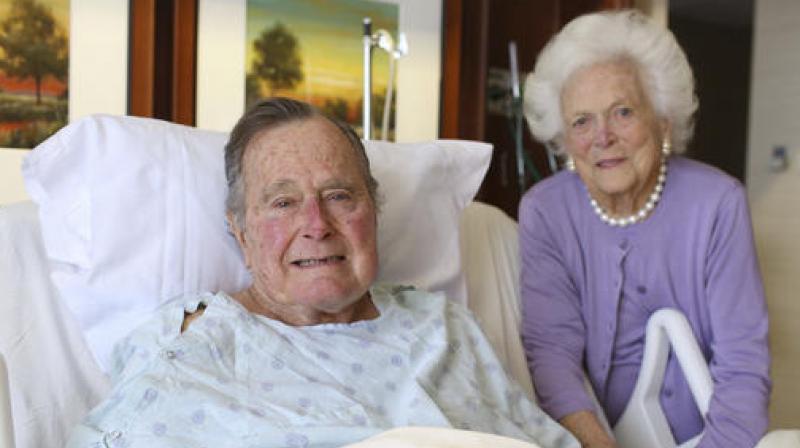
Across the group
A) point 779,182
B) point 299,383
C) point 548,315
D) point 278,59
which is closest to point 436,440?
point 299,383

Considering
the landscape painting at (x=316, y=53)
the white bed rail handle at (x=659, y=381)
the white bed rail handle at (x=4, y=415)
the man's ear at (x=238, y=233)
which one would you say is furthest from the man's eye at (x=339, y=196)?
the landscape painting at (x=316, y=53)

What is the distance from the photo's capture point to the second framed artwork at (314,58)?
2.33 metres

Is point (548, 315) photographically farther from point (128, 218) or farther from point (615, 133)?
point (128, 218)

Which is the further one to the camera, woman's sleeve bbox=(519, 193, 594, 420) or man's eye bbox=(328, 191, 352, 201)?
woman's sleeve bbox=(519, 193, 594, 420)

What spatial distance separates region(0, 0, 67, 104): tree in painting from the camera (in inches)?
76.4

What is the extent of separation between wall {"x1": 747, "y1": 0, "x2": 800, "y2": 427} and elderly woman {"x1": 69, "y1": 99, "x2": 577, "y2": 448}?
9.03 ft

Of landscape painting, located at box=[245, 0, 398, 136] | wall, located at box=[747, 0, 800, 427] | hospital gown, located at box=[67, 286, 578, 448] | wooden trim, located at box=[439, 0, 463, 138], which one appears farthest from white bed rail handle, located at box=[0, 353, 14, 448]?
wall, located at box=[747, 0, 800, 427]

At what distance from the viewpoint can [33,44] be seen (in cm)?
198

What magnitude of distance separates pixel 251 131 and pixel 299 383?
398 mm

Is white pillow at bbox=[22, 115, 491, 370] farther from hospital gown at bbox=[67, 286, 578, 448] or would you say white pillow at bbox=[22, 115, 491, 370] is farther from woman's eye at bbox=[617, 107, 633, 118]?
woman's eye at bbox=[617, 107, 633, 118]

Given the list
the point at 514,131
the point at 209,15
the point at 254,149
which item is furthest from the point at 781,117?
the point at 254,149

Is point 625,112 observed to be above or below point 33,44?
below

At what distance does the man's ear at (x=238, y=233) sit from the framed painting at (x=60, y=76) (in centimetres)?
85

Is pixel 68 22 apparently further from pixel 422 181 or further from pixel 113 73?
pixel 422 181
